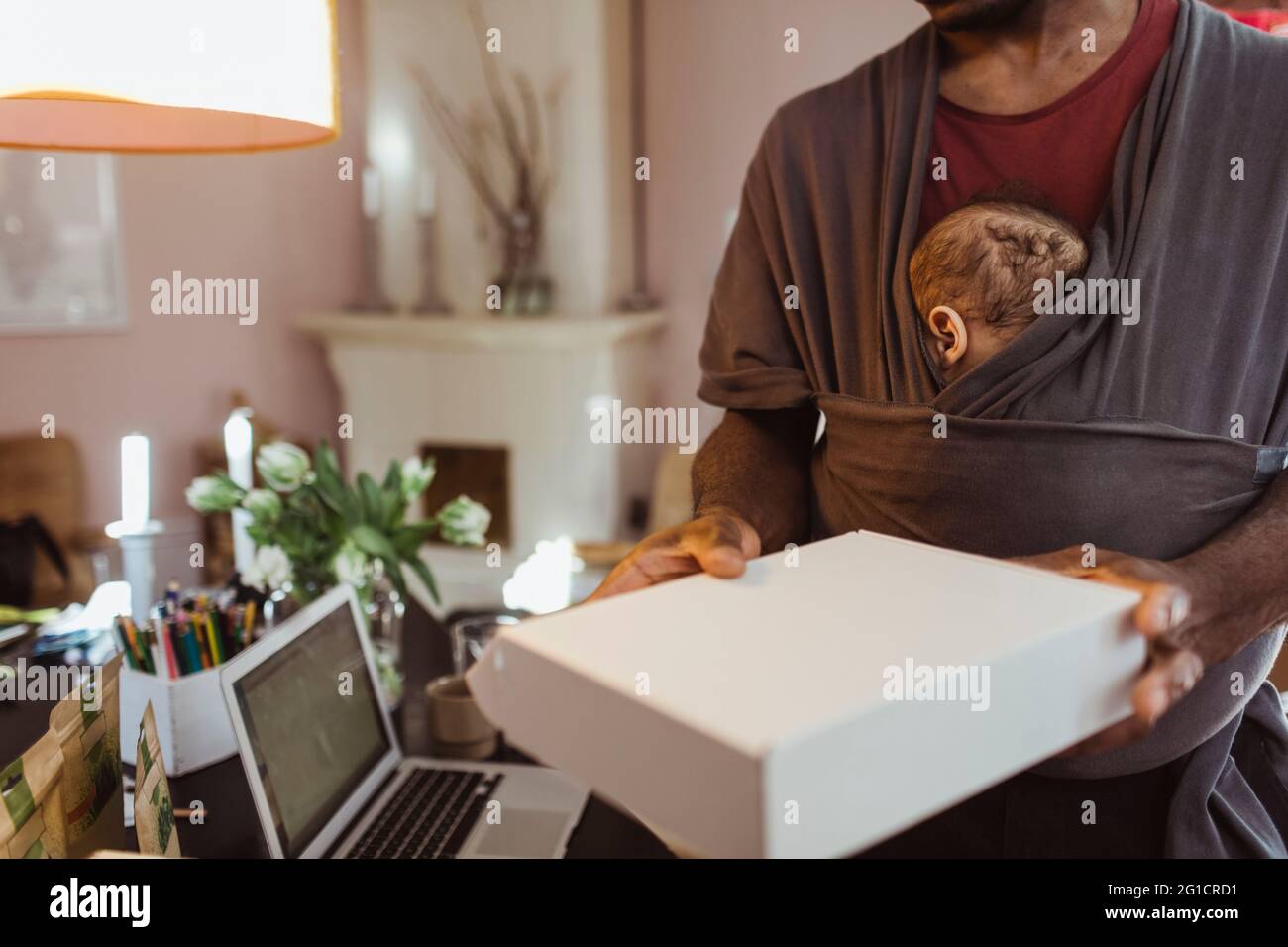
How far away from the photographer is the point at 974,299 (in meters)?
0.85

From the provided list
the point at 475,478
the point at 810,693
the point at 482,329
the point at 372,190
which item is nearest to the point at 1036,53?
the point at 810,693

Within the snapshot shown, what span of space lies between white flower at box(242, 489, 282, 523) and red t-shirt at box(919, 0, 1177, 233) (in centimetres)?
92

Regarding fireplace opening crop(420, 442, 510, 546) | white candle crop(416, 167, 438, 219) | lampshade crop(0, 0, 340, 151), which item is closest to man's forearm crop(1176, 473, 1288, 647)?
lampshade crop(0, 0, 340, 151)

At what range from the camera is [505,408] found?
3.71m

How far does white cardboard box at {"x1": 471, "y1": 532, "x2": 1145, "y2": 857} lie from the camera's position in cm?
49

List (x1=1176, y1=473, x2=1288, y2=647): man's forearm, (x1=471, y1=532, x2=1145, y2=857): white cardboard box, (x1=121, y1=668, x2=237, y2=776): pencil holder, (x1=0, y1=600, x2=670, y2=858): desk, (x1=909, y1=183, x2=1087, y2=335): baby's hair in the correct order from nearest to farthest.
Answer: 1. (x1=471, y1=532, x2=1145, y2=857): white cardboard box
2. (x1=1176, y1=473, x2=1288, y2=647): man's forearm
3. (x1=909, y1=183, x2=1087, y2=335): baby's hair
4. (x1=0, y1=600, x2=670, y2=858): desk
5. (x1=121, y1=668, x2=237, y2=776): pencil holder

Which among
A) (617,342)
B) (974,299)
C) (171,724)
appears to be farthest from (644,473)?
(974,299)

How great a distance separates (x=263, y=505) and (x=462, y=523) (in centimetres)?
28

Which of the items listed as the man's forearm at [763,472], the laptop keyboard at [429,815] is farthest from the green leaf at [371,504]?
the man's forearm at [763,472]

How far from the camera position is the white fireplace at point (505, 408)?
3.60 meters

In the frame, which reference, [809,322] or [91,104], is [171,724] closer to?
[91,104]

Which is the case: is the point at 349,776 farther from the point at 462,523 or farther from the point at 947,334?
the point at 947,334

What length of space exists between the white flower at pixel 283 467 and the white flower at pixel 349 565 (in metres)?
0.11

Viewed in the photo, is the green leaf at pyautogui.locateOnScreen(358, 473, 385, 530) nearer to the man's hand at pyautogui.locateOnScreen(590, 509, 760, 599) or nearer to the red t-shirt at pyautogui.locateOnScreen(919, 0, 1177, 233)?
the man's hand at pyautogui.locateOnScreen(590, 509, 760, 599)
